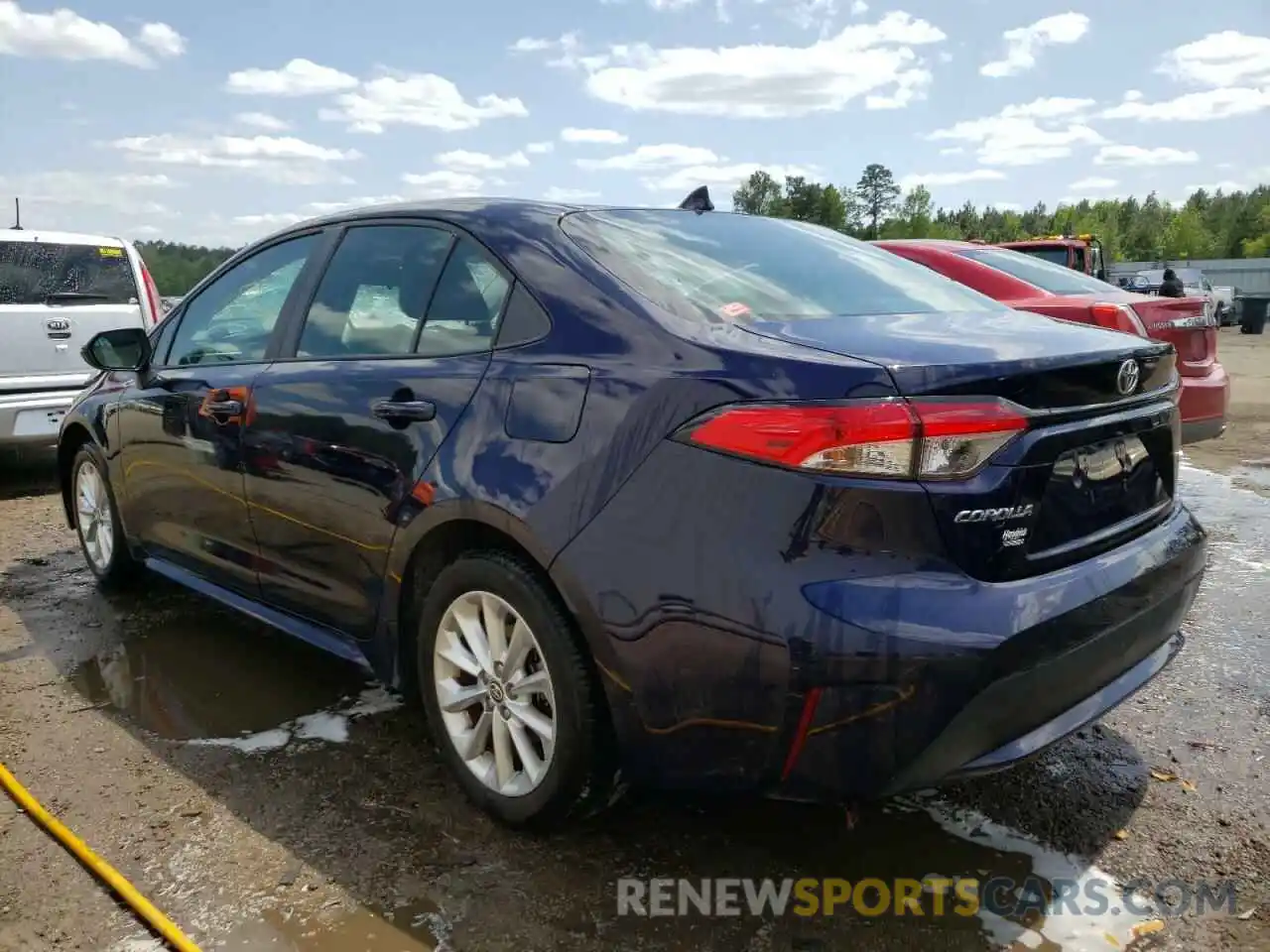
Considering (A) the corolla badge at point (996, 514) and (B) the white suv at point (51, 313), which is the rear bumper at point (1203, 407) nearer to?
(A) the corolla badge at point (996, 514)

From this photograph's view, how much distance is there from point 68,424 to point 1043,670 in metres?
4.46

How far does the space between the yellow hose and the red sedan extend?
4.88 meters

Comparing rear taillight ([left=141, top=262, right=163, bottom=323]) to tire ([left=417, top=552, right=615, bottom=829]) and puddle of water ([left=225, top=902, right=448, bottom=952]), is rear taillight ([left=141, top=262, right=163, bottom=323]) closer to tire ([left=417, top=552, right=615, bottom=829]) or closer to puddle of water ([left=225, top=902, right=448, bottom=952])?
tire ([left=417, top=552, right=615, bottom=829])

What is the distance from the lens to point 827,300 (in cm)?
260

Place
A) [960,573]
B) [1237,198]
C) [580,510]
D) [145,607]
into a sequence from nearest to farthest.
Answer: [960,573], [580,510], [145,607], [1237,198]

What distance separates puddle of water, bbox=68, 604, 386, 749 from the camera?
3260mm

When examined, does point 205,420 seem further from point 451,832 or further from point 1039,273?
point 1039,273

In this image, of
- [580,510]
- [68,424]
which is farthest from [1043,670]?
[68,424]

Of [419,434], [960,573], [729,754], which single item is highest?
[419,434]

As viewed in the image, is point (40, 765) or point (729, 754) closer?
point (729, 754)

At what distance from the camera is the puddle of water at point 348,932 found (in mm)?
2174

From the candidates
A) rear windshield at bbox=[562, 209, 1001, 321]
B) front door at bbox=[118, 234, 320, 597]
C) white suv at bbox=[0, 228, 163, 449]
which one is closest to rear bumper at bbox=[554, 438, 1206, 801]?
rear windshield at bbox=[562, 209, 1001, 321]

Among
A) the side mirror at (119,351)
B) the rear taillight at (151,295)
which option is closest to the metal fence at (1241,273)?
the rear taillight at (151,295)

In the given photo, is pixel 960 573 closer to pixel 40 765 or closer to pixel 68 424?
pixel 40 765
